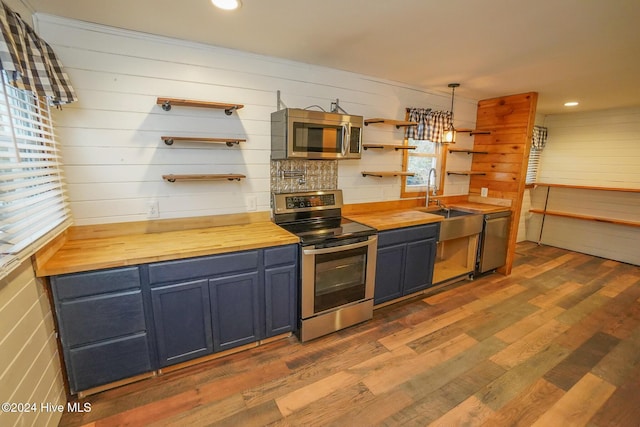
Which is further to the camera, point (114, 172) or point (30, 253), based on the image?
point (114, 172)

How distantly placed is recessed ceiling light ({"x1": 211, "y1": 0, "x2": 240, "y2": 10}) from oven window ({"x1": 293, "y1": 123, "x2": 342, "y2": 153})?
881 mm

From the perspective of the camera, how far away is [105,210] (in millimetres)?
2186

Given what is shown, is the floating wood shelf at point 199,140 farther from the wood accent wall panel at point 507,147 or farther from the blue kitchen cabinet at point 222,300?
the wood accent wall panel at point 507,147

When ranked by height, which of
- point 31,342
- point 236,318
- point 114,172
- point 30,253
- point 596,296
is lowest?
point 596,296

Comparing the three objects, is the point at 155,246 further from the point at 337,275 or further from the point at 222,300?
the point at 337,275

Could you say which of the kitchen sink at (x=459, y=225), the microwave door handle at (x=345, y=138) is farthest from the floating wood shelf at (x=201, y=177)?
the kitchen sink at (x=459, y=225)

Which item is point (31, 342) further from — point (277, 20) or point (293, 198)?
point (277, 20)

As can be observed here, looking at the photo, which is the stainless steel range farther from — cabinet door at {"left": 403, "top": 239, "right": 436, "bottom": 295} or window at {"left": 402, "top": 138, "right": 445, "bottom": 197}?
window at {"left": 402, "top": 138, "right": 445, "bottom": 197}

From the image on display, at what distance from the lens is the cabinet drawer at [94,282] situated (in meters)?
1.67

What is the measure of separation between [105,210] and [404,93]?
3.16 m

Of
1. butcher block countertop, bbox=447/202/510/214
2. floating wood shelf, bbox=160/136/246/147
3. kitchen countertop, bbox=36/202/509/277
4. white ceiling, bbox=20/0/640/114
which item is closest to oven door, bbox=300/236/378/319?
kitchen countertop, bbox=36/202/509/277

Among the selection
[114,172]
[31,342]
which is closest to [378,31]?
[114,172]

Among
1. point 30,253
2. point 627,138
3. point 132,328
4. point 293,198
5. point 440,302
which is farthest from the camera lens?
point 627,138

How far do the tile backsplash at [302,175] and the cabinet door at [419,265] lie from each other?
41.6 inches
